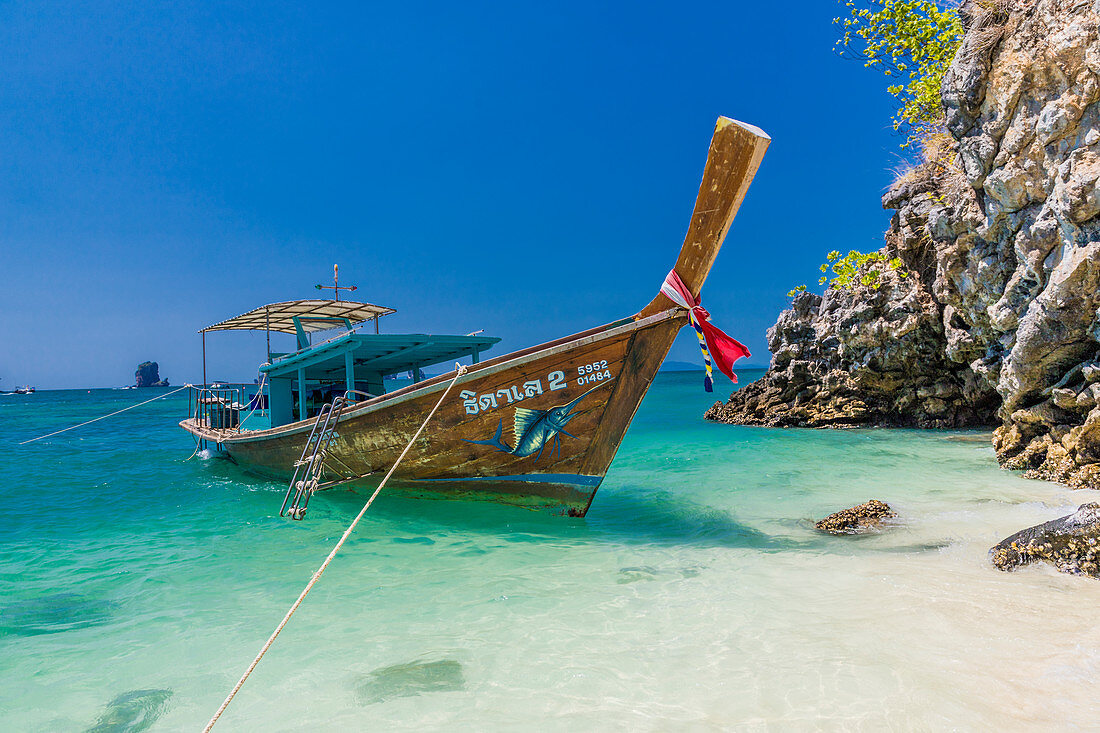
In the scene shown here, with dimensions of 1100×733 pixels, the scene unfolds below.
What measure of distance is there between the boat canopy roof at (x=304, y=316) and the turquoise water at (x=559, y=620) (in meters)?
3.81

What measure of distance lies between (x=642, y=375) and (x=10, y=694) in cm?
563

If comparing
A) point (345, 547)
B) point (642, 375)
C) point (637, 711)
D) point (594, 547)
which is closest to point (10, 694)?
point (345, 547)

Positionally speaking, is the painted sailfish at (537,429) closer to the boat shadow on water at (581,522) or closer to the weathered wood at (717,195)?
the boat shadow on water at (581,522)

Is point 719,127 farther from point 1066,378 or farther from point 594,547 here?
point 1066,378

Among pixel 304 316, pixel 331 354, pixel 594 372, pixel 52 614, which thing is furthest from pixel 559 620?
pixel 304 316

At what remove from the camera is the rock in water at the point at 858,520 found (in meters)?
6.02

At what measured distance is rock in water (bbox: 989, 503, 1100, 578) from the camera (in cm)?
413

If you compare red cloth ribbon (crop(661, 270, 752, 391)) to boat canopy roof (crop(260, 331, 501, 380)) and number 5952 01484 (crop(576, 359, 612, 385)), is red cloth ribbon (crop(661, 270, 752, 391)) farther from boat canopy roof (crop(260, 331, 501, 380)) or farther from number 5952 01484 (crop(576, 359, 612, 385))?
boat canopy roof (crop(260, 331, 501, 380))

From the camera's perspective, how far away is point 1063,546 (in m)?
4.29

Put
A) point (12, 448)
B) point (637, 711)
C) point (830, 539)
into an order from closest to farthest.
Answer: point (637, 711), point (830, 539), point (12, 448)

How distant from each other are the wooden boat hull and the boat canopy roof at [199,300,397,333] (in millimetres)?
3893

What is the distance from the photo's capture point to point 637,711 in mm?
2859

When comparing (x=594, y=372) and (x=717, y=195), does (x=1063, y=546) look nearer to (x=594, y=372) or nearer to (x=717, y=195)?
(x=717, y=195)

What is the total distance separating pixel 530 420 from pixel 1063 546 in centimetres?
477
